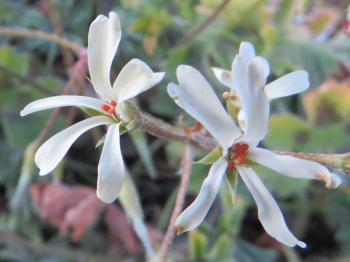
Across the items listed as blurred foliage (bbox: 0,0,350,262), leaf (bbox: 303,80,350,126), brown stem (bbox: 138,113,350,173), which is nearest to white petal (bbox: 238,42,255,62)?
brown stem (bbox: 138,113,350,173)

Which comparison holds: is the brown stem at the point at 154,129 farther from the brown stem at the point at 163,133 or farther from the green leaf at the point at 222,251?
the green leaf at the point at 222,251

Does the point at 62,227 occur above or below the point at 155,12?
below

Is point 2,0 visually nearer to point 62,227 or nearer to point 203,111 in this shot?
point 62,227

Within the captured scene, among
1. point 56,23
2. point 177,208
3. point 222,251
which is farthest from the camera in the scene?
point 56,23

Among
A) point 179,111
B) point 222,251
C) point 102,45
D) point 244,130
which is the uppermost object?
point 102,45

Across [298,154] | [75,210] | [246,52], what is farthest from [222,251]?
[246,52]

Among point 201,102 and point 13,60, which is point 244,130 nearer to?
point 201,102

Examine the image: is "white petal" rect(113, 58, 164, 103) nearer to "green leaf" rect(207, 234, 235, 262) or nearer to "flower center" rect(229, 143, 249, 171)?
"flower center" rect(229, 143, 249, 171)

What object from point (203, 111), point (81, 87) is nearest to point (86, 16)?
point (81, 87)
